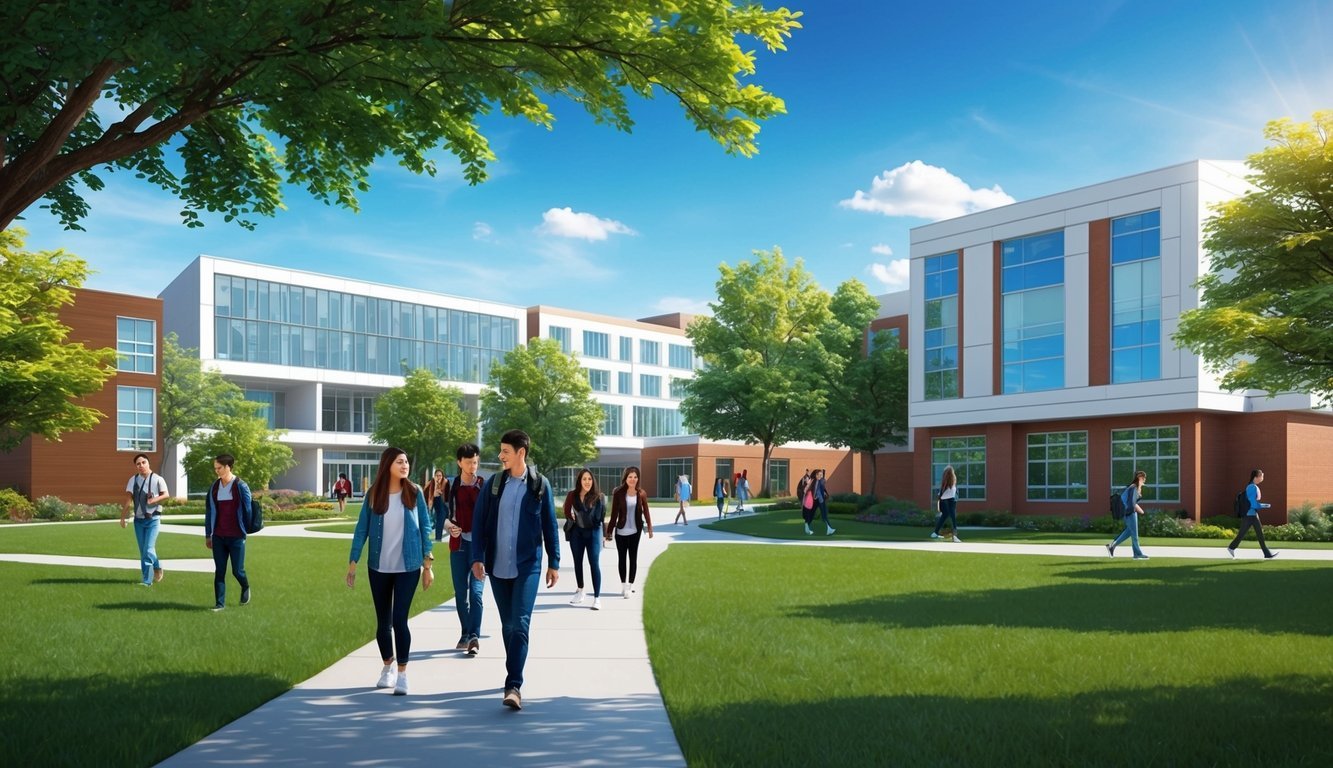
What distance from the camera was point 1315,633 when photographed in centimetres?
1118

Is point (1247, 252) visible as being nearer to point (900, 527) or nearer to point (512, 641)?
point (900, 527)

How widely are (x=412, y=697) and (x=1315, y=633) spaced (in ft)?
30.6

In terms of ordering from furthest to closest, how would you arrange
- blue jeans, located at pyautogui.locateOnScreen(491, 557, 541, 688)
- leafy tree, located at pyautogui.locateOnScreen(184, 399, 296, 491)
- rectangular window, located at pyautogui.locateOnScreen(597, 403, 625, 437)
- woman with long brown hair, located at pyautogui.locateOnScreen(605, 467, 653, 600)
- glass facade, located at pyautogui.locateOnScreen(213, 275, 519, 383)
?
1. rectangular window, located at pyautogui.locateOnScreen(597, 403, 625, 437)
2. glass facade, located at pyautogui.locateOnScreen(213, 275, 519, 383)
3. leafy tree, located at pyautogui.locateOnScreen(184, 399, 296, 491)
4. woman with long brown hair, located at pyautogui.locateOnScreen(605, 467, 653, 600)
5. blue jeans, located at pyautogui.locateOnScreen(491, 557, 541, 688)

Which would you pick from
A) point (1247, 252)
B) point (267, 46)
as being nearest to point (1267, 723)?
point (267, 46)

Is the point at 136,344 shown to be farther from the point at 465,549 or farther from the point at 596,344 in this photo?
the point at 465,549

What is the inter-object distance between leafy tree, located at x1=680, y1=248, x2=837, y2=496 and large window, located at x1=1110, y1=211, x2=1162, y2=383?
52.0ft

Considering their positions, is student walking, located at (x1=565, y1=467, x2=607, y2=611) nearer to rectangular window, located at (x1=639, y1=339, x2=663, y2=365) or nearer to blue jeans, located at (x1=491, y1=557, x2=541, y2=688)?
blue jeans, located at (x1=491, y1=557, x2=541, y2=688)

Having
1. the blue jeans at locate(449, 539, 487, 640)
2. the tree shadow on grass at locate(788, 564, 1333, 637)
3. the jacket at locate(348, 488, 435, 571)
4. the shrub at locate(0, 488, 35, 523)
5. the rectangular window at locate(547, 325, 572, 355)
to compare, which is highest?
the rectangular window at locate(547, 325, 572, 355)

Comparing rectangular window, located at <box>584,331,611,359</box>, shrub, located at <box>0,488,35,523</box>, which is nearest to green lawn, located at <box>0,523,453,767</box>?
shrub, located at <box>0,488,35,523</box>

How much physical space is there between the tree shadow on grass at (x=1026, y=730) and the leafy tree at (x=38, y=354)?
84.2 feet

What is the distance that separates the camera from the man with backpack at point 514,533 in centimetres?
777

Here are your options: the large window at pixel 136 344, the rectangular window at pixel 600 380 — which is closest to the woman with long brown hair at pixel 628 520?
the large window at pixel 136 344

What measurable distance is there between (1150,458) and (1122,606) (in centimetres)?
2633

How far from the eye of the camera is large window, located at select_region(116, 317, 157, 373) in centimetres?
5447
